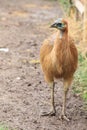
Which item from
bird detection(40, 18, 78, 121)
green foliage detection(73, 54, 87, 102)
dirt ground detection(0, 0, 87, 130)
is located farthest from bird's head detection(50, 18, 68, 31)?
green foliage detection(73, 54, 87, 102)

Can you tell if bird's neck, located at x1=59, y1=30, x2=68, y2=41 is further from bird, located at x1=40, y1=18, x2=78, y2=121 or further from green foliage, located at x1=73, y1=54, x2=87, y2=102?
green foliage, located at x1=73, y1=54, x2=87, y2=102

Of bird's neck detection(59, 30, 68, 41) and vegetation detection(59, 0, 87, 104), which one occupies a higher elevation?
bird's neck detection(59, 30, 68, 41)

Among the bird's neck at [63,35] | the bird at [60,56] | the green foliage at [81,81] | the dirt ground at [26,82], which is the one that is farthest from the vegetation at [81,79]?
the bird's neck at [63,35]

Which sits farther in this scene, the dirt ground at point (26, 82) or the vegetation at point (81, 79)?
the vegetation at point (81, 79)

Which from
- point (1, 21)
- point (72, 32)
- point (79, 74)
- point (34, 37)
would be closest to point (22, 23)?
point (1, 21)

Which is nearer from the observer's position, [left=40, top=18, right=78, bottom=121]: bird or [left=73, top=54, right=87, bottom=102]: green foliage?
[left=40, top=18, right=78, bottom=121]: bird

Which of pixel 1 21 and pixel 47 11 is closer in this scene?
pixel 1 21

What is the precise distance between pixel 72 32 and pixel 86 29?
0.74 metres

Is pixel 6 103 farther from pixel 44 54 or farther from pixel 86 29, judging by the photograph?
pixel 86 29

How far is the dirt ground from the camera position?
6.96 metres

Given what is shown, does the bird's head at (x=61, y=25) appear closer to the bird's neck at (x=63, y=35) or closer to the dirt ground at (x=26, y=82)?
the bird's neck at (x=63, y=35)

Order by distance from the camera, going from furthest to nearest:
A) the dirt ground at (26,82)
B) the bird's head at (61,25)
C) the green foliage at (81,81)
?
→ the green foliage at (81,81) → the dirt ground at (26,82) → the bird's head at (61,25)

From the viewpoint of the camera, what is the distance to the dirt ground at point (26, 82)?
6.96m

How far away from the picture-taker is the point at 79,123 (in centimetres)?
696
